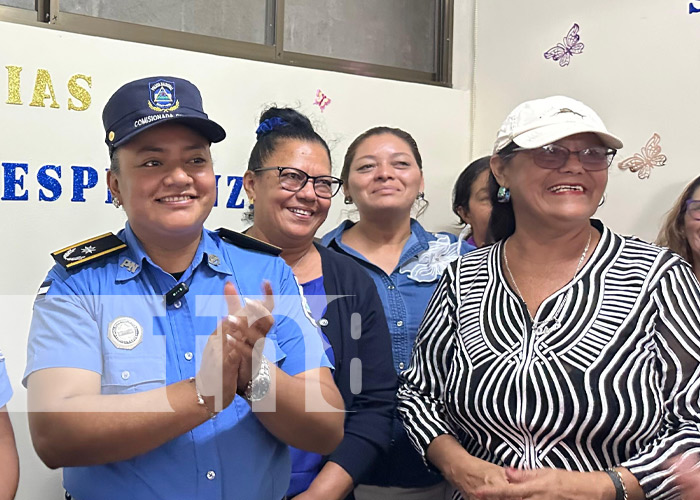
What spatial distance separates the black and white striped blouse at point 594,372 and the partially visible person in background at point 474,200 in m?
1.07

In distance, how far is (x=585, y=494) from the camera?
1.38m

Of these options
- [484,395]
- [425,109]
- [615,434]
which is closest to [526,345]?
[484,395]

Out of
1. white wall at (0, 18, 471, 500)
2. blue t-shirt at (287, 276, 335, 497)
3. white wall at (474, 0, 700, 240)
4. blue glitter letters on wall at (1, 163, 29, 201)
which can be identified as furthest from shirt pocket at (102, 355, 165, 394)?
white wall at (474, 0, 700, 240)

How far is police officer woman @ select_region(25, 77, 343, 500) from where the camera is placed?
3.90ft

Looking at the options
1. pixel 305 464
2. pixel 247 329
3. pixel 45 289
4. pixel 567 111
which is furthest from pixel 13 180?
pixel 567 111

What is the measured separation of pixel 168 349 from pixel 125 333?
9cm

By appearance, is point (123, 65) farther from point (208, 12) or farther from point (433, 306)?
point (433, 306)

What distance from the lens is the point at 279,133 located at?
1.99 m

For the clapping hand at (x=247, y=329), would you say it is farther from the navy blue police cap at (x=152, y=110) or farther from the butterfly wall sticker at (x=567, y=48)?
the butterfly wall sticker at (x=567, y=48)

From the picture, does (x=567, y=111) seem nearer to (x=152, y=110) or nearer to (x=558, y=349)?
(x=558, y=349)

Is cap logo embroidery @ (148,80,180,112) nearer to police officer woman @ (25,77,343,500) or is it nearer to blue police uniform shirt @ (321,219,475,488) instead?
police officer woman @ (25,77,343,500)

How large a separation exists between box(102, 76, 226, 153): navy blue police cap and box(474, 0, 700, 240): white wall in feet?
6.62

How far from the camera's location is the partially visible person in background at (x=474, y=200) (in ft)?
8.89

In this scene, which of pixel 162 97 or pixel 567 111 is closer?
pixel 162 97
